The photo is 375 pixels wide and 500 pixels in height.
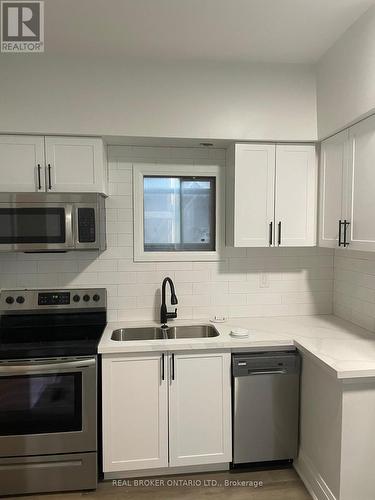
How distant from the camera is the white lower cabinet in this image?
2.17m

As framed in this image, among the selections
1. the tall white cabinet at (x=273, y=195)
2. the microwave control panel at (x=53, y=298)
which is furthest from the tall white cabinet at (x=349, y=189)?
the microwave control panel at (x=53, y=298)

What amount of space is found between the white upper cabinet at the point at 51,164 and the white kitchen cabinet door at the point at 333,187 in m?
1.59

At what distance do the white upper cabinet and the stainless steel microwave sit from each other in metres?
0.08

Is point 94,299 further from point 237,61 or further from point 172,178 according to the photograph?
point 237,61

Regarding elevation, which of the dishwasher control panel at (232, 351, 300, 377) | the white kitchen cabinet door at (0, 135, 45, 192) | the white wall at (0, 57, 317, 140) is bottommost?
the dishwasher control panel at (232, 351, 300, 377)

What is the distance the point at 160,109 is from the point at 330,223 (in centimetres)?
143

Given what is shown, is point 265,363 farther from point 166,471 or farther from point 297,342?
point 166,471

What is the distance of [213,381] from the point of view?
224cm

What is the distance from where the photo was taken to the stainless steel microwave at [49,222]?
2.22 m

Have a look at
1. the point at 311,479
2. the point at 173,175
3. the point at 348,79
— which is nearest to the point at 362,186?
the point at 348,79

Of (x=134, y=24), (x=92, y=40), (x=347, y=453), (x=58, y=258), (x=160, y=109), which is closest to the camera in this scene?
(x=347, y=453)

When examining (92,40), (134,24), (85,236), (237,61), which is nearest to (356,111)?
(237,61)

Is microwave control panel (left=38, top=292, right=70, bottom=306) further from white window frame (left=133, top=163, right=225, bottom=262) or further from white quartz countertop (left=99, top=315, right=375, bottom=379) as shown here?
white window frame (left=133, top=163, right=225, bottom=262)

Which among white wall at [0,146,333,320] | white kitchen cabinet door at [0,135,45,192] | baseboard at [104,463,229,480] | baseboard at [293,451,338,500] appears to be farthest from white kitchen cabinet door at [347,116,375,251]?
white kitchen cabinet door at [0,135,45,192]
